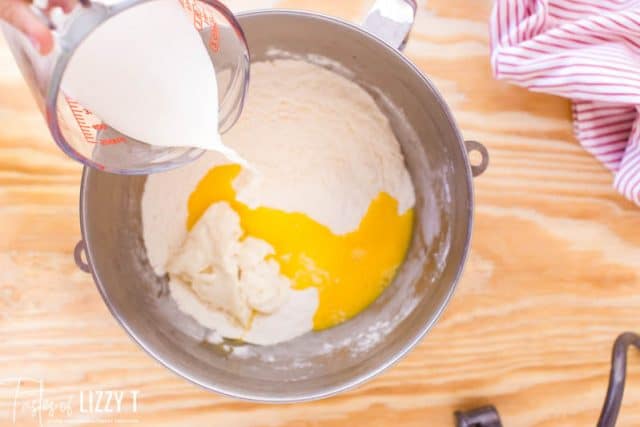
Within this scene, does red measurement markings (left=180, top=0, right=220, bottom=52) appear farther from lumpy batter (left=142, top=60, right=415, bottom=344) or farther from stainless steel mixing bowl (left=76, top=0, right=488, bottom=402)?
lumpy batter (left=142, top=60, right=415, bottom=344)

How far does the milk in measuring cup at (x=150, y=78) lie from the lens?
537mm

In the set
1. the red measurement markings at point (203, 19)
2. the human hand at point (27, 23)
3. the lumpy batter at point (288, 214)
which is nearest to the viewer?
the human hand at point (27, 23)

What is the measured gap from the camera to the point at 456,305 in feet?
2.79

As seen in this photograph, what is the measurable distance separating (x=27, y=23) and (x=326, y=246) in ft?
1.62

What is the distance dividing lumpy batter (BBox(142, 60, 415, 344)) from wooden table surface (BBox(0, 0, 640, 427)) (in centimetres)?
10

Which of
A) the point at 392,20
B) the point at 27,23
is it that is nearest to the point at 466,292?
the point at 392,20

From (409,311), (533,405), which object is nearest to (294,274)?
A: (409,311)

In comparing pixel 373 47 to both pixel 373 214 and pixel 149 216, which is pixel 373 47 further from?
pixel 149 216

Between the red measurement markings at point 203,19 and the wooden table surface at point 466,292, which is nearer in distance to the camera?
the red measurement markings at point 203,19

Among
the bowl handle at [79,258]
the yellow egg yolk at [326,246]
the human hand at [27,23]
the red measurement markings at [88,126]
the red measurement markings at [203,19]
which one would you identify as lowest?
the yellow egg yolk at [326,246]

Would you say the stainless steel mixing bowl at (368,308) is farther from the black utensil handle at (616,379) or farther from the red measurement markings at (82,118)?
the black utensil handle at (616,379)

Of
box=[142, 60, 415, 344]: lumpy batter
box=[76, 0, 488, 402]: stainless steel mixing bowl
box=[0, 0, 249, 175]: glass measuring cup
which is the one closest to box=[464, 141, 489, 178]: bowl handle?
box=[76, 0, 488, 402]: stainless steel mixing bowl

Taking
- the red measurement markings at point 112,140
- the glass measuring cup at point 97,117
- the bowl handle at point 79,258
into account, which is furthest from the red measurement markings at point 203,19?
the bowl handle at point 79,258

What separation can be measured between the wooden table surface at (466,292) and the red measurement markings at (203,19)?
7.8 inches
